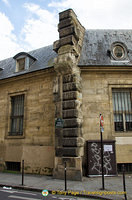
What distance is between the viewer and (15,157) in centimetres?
1003

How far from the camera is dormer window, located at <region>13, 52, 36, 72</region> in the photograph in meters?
11.7

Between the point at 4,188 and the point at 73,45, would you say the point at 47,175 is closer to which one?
the point at 4,188

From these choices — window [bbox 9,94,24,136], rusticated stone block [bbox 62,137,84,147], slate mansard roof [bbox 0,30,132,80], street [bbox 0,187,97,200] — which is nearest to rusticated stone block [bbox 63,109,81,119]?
rusticated stone block [bbox 62,137,84,147]

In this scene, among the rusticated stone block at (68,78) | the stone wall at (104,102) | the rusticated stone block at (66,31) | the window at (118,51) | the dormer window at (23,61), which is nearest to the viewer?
the rusticated stone block at (68,78)

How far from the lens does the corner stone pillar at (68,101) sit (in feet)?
25.2

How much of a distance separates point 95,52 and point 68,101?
157 inches

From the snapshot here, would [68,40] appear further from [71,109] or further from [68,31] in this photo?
[71,109]

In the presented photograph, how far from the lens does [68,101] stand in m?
8.37

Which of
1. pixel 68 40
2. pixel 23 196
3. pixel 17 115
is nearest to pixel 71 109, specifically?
pixel 68 40

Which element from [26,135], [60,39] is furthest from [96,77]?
[26,135]

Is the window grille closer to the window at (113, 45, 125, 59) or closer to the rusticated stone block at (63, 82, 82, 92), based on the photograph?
the rusticated stone block at (63, 82, 82, 92)

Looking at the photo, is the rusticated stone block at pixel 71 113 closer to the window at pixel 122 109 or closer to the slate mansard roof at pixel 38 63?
the window at pixel 122 109

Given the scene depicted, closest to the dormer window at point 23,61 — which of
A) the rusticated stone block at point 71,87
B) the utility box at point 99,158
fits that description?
the rusticated stone block at point 71,87

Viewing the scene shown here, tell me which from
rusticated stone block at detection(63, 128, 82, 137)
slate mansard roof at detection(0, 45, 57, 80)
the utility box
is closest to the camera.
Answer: rusticated stone block at detection(63, 128, 82, 137)
